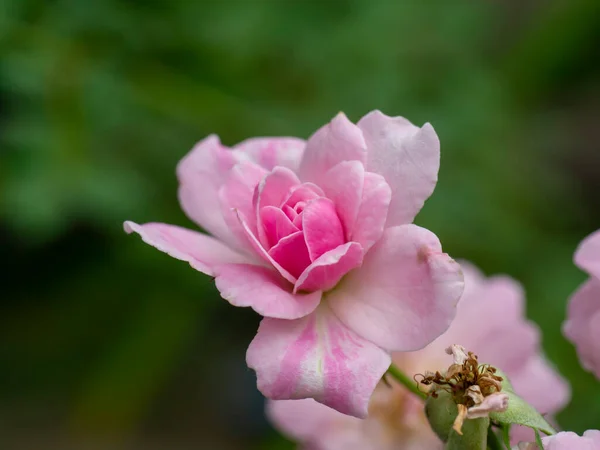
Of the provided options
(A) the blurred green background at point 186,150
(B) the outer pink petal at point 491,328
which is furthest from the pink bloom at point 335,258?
(A) the blurred green background at point 186,150

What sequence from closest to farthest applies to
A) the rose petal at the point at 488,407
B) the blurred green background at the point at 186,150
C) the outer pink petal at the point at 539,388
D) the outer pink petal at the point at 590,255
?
the rose petal at the point at 488,407 → the outer pink petal at the point at 590,255 → the outer pink petal at the point at 539,388 → the blurred green background at the point at 186,150

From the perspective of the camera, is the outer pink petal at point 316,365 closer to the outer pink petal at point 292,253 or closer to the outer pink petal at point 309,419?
the outer pink petal at point 292,253

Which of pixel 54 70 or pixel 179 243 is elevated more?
pixel 54 70

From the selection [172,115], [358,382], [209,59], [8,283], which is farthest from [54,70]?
[358,382]

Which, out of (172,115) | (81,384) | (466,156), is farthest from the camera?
(81,384)

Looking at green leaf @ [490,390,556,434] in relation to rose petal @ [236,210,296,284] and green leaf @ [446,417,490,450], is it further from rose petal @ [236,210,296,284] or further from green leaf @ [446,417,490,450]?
rose petal @ [236,210,296,284]

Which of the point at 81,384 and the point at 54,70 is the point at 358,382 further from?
the point at 81,384

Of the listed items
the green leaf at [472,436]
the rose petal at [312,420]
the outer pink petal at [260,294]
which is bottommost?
the rose petal at [312,420]
